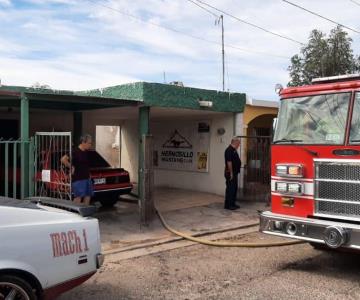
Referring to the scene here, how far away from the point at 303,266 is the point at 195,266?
5.10ft

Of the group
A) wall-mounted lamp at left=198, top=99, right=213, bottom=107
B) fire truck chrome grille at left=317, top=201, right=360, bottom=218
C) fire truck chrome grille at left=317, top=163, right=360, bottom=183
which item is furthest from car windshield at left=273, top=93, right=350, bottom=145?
wall-mounted lamp at left=198, top=99, right=213, bottom=107

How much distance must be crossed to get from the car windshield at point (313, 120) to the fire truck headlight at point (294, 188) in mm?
588

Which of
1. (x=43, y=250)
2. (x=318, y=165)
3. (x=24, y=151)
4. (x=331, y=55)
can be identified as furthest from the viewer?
(x=331, y=55)

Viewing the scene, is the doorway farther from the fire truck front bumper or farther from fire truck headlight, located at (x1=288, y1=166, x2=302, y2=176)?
fire truck headlight, located at (x1=288, y1=166, x2=302, y2=176)

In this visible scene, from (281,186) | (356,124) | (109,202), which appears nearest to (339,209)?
(281,186)

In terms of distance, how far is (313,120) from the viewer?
6.55 metres

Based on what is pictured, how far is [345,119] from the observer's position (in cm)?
622

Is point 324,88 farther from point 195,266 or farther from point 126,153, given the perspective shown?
point 126,153

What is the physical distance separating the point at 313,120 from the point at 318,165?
0.69 metres

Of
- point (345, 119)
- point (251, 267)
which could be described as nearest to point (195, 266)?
point (251, 267)

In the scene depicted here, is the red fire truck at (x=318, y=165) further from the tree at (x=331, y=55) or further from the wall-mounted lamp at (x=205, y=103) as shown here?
the tree at (x=331, y=55)

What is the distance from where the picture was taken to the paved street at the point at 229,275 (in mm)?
5660

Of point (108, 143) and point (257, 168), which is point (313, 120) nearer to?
point (257, 168)

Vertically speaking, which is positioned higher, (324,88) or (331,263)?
(324,88)
